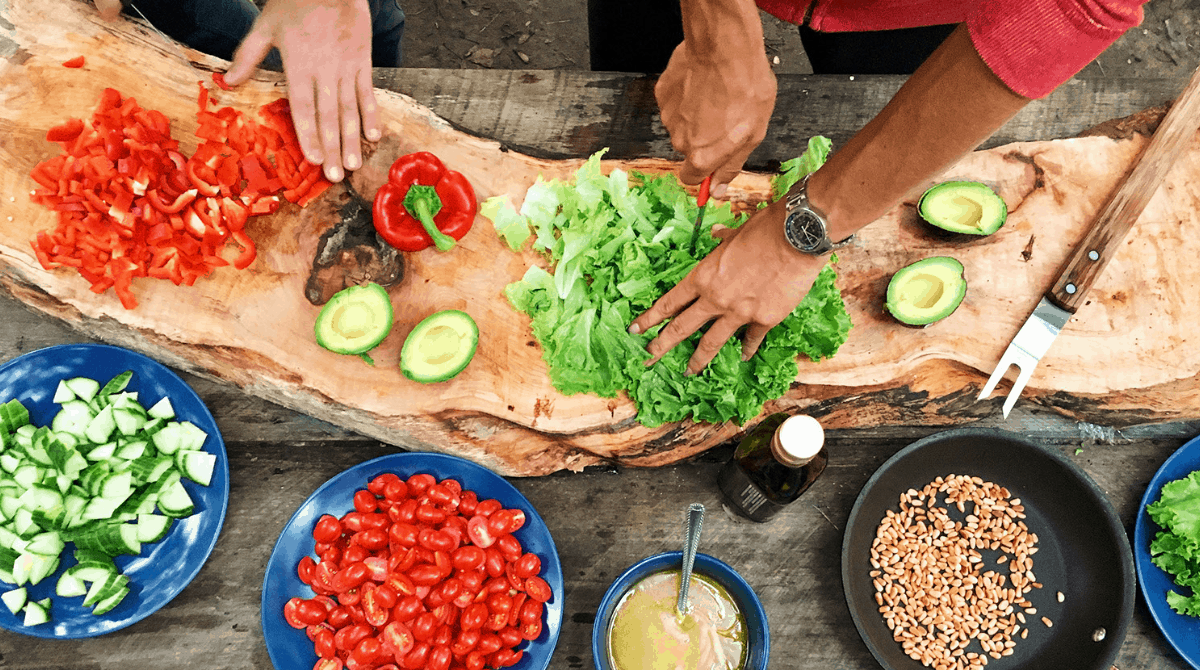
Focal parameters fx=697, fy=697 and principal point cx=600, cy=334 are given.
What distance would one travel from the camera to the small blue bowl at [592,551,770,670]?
72.1 inches

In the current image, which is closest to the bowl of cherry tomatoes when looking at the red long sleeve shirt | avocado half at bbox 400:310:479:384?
avocado half at bbox 400:310:479:384

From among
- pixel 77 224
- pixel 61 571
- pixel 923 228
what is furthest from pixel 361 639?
pixel 923 228

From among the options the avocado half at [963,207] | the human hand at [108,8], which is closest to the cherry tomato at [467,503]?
the avocado half at [963,207]

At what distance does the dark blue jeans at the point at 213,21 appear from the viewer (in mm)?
2178

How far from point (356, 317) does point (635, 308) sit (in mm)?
767

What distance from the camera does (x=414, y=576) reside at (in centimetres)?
189

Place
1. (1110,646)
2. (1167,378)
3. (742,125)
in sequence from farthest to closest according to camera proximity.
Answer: (1167,378), (1110,646), (742,125)

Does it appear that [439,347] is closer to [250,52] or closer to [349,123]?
[349,123]

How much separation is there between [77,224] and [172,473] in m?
0.73

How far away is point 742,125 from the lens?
171 cm

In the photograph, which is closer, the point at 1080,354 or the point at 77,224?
the point at 77,224

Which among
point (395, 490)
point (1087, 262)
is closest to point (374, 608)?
point (395, 490)

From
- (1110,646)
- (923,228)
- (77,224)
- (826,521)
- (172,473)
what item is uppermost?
(77,224)

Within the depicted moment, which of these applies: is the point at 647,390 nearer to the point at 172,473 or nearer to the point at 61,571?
the point at 172,473
